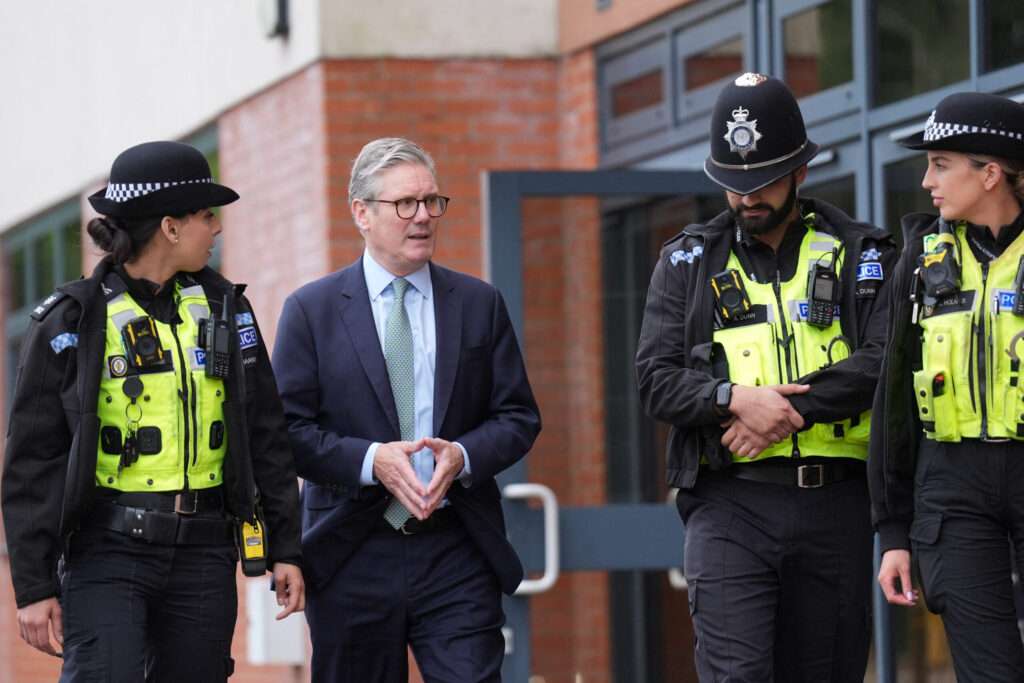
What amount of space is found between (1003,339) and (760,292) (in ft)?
2.14

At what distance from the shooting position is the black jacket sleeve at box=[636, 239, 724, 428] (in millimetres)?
5242

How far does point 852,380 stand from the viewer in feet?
17.1

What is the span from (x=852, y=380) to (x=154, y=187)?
1853mm

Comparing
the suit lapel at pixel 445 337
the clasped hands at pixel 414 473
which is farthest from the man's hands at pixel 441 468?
the suit lapel at pixel 445 337

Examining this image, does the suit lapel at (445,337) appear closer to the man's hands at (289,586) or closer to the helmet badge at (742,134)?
the man's hands at (289,586)

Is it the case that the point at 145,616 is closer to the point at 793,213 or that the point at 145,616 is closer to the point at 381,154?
the point at 381,154

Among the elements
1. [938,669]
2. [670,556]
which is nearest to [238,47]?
[670,556]

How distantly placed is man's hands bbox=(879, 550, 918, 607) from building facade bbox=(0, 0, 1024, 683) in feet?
7.49

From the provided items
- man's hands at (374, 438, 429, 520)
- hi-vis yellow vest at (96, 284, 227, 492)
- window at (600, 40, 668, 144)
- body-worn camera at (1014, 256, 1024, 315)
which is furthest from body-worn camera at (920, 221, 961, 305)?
window at (600, 40, 668, 144)

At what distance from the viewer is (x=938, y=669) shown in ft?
24.7

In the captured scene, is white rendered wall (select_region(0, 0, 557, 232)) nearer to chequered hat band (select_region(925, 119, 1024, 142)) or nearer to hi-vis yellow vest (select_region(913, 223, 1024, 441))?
chequered hat band (select_region(925, 119, 1024, 142))

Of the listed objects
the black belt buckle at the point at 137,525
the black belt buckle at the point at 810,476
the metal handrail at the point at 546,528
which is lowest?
the metal handrail at the point at 546,528

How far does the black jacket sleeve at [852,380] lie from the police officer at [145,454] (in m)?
1.42

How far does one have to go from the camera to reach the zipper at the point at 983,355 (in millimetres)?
4957
